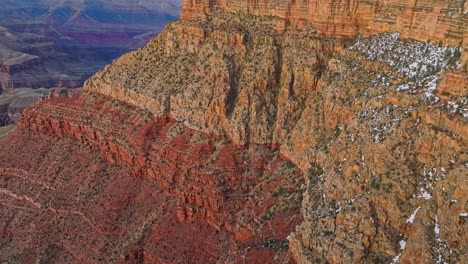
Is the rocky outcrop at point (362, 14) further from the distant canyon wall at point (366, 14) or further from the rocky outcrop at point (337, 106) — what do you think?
the rocky outcrop at point (337, 106)

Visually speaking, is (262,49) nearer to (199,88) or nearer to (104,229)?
(199,88)

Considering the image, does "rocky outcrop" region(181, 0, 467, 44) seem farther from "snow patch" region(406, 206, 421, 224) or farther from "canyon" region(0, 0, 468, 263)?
"snow patch" region(406, 206, 421, 224)

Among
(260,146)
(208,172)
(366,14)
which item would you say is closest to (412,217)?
(260,146)

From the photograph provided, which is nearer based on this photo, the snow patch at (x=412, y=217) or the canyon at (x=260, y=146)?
the snow patch at (x=412, y=217)

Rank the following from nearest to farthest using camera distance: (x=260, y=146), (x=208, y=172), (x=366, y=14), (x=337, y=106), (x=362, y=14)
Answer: (x=337, y=106), (x=208, y=172), (x=260, y=146), (x=366, y=14), (x=362, y=14)

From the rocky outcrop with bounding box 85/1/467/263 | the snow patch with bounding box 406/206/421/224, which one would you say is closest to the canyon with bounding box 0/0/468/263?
the snow patch with bounding box 406/206/421/224

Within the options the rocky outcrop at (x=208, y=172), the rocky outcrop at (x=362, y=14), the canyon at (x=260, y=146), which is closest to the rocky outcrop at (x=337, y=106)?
the canyon at (x=260, y=146)

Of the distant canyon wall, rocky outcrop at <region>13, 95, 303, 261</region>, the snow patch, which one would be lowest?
rocky outcrop at <region>13, 95, 303, 261</region>

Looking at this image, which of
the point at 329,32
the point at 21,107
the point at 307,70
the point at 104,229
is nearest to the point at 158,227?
the point at 104,229

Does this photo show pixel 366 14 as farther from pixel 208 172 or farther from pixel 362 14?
pixel 208 172
